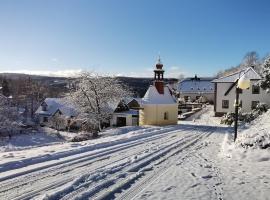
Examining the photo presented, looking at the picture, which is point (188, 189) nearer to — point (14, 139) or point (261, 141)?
point (261, 141)

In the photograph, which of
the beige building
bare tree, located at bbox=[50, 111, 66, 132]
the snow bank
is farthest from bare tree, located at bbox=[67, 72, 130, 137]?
the snow bank

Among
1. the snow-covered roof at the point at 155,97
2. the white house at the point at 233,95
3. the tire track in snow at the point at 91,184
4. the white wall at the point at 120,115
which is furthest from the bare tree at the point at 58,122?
the tire track in snow at the point at 91,184

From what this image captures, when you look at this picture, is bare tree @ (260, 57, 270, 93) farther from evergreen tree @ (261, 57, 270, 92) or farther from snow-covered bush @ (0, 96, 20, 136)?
snow-covered bush @ (0, 96, 20, 136)

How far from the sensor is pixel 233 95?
43.1 m

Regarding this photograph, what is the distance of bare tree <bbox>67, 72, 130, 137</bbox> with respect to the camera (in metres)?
35.4

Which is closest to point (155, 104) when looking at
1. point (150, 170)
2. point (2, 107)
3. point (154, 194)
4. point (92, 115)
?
point (92, 115)

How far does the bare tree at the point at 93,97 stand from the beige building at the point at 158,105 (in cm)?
526

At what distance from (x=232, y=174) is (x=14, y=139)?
111ft

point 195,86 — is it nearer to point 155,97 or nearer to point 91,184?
point 155,97

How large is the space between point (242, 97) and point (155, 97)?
15803 mm

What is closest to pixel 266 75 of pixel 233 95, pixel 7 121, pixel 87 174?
pixel 233 95

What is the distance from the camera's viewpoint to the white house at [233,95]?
41.6m

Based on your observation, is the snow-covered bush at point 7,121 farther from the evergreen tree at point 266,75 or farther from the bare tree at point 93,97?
the evergreen tree at point 266,75

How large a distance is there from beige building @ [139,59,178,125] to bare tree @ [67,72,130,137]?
5.26m
